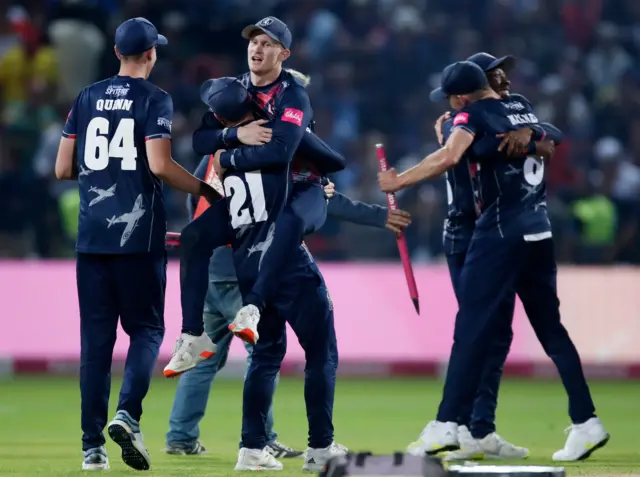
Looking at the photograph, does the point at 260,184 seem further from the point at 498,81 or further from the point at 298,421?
the point at 298,421

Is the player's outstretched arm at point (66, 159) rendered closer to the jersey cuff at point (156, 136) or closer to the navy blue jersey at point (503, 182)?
the jersey cuff at point (156, 136)

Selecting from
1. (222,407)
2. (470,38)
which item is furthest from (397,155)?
(222,407)

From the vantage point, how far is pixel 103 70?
19.7 metres

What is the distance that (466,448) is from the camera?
9.27m

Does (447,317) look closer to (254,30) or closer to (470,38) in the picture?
(470,38)

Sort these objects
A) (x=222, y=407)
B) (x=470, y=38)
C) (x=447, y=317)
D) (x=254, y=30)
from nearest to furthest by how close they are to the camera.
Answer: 1. (x=254, y=30)
2. (x=222, y=407)
3. (x=447, y=317)
4. (x=470, y=38)

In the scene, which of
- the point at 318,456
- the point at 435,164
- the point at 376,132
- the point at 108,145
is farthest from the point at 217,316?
the point at 376,132

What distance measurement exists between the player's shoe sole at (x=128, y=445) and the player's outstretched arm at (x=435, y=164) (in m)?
2.18

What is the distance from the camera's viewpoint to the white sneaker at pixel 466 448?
9.21 m

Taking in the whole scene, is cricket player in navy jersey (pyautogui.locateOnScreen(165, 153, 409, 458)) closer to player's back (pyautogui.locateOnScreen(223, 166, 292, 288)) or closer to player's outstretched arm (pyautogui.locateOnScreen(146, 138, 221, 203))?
player's outstretched arm (pyautogui.locateOnScreen(146, 138, 221, 203))

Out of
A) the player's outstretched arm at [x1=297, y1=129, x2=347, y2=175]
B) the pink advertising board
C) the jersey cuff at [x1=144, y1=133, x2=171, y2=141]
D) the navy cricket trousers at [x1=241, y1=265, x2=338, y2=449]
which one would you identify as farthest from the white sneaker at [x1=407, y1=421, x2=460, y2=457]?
the pink advertising board

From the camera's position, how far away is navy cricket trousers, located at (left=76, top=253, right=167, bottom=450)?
27.3 ft

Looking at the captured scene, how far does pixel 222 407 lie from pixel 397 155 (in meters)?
6.92

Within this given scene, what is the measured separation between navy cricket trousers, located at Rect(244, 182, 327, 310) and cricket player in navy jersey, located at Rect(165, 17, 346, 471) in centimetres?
6
